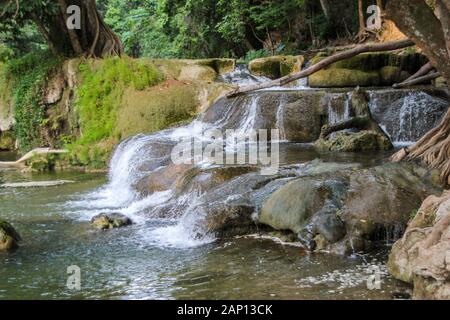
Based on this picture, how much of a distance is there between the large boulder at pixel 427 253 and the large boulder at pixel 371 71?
8.50 metres

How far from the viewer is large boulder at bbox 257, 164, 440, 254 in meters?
7.33

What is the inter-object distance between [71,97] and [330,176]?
10.8 m

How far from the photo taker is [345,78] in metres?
14.8

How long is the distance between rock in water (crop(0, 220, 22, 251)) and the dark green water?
0.17 m

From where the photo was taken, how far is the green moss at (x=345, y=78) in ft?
48.7

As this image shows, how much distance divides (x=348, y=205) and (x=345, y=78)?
25.4 feet

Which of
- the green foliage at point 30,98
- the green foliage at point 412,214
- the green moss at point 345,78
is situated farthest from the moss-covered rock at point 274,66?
the green foliage at point 412,214

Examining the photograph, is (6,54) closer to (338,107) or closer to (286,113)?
(286,113)

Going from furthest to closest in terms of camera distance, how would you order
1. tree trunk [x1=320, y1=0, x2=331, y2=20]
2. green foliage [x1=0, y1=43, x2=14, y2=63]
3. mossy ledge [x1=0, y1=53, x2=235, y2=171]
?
tree trunk [x1=320, y1=0, x2=331, y2=20] → green foliage [x1=0, y1=43, x2=14, y2=63] → mossy ledge [x1=0, y1=53, x2=235, y2=171]

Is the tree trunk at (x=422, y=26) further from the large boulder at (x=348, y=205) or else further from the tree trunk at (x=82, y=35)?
the tree trunk at (x=82, y=35)

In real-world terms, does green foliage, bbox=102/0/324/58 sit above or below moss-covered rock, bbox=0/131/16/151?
above

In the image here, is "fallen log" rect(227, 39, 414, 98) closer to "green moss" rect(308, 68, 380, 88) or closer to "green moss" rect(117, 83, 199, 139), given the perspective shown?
"green moss" rect(308, 68, 380, 88)

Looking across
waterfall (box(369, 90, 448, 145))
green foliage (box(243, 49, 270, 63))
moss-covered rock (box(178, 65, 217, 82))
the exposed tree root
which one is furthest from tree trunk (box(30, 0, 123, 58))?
the exposed tree root

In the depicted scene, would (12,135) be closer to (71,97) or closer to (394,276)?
(71,97)
